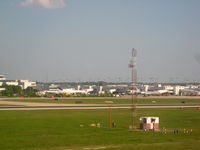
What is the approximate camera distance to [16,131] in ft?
171

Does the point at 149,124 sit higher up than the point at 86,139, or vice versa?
the point at 149,124

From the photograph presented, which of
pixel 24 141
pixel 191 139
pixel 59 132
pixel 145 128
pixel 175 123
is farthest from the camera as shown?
→ pixel 175 123

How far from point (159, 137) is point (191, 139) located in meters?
3.71

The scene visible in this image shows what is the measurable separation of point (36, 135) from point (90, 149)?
11.9 meters

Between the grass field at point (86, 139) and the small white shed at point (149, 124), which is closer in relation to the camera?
the grass field at point (86, 139)

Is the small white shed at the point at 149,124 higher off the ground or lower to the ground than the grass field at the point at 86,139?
higher

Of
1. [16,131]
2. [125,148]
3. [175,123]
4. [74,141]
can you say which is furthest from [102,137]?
[175,123]

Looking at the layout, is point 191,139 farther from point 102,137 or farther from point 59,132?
point 59,132

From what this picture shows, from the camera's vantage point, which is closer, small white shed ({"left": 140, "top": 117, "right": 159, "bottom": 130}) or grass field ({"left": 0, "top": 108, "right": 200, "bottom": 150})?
grass field ({"left": 0, "top": 108, "right": 200, "bottom": 150})

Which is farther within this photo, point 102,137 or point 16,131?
point 16,131

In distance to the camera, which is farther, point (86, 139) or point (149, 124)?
point (149, 124)

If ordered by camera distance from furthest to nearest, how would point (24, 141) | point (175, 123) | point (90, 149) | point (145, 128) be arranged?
1. point (175, 123)
2. point (145, 128)
3. point (24, 141)
4. point (90, 149)

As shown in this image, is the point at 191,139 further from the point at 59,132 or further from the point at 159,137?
the point at 59,132

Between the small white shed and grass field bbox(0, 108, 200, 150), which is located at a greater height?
the small white shed
